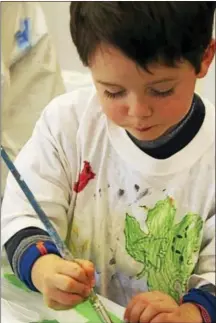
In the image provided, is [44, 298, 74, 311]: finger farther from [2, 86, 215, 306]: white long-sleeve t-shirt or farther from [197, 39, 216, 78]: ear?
[197, 39, 216, 78]: ear

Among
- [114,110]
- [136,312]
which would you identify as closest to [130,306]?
[136,312]

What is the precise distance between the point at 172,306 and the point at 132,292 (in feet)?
0.08

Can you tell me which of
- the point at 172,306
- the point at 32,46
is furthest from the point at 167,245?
the point at 32,46

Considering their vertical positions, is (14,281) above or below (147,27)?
below

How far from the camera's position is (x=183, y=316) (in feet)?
1.15

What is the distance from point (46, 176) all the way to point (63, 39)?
77mm

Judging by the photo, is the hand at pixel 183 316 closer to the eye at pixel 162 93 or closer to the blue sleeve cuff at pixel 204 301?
the blue sleeve cuff at pixel 204 301

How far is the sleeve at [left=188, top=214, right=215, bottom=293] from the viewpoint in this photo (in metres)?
0.36

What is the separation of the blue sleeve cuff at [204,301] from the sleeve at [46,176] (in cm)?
8

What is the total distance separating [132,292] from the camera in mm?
358

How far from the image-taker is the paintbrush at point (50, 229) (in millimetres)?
344

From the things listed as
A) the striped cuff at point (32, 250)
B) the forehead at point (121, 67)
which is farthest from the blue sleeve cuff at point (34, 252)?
the forehead at point (121, 67)

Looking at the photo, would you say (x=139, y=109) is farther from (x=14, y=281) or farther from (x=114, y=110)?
Answer: (x=14, y=281)

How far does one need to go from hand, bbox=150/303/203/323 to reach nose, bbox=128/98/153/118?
0.36 feet
